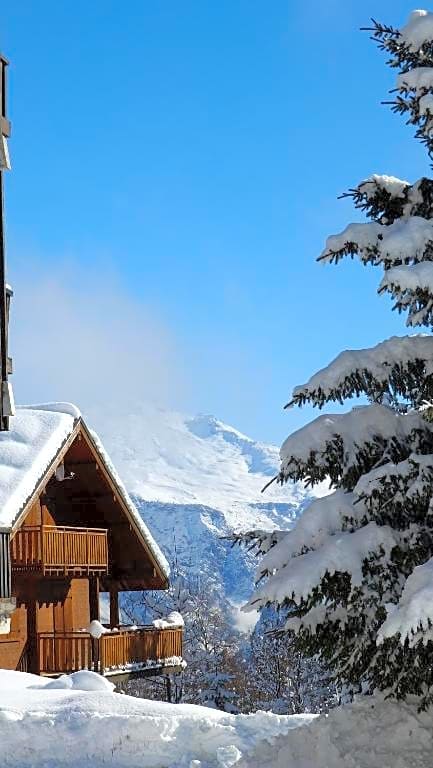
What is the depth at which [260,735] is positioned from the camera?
12281 mm

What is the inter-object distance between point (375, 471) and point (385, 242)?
7.39 feet

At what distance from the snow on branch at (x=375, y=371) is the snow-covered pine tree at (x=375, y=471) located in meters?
0.01

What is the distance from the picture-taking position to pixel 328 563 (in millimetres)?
8219

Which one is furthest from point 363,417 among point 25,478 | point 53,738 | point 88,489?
point 88,489

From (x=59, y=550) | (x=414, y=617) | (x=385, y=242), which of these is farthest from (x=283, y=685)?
(x=414, y=617)

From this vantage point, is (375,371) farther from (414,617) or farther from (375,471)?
(414,617)

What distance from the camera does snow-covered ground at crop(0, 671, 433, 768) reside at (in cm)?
869

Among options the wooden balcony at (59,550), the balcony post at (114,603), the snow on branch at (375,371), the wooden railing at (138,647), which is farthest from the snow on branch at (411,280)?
the balcony post at (114,603)

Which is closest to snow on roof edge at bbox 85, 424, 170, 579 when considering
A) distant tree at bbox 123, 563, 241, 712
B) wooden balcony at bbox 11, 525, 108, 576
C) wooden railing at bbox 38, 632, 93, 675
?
wooden balcony at bbox 11, 525, 108, 576

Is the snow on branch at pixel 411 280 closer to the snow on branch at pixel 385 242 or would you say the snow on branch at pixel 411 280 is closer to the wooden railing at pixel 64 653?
the snow on branch at pixel 385 242

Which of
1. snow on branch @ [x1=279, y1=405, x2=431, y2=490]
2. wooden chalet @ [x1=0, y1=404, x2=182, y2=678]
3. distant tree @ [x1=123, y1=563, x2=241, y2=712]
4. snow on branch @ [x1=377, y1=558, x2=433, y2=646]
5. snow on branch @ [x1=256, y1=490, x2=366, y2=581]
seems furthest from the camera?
distant tree @ [x1=123, y1=563, x2=241, y2=712]

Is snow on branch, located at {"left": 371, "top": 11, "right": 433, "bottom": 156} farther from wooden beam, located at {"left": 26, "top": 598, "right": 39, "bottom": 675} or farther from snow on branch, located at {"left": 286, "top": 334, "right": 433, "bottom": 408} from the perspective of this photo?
wooden beam, located at {"left": 26, "top": 598, "right": 39, "bottom": 675}

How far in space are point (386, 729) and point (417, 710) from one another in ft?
1.15

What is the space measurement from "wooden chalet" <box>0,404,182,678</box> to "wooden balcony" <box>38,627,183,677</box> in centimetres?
2
